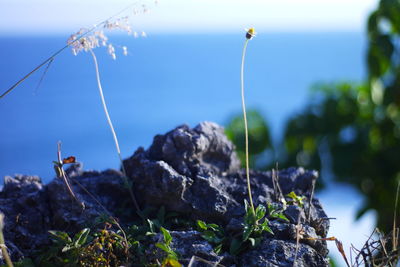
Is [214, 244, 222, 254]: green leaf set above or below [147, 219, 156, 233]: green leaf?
below

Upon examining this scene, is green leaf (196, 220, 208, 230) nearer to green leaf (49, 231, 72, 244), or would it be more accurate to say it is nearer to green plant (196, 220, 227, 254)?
green plant (196, 220, 227, 254)

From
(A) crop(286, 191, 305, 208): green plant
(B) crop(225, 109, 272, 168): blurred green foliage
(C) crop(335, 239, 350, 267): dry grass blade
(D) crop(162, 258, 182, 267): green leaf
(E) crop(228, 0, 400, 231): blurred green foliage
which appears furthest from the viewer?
(E) crop(228, 0, 400, 231): blurred green foliage

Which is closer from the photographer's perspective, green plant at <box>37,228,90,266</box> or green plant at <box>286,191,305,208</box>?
green plant at <box>37,228,90,266</box>

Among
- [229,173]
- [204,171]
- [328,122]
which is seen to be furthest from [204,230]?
[328,122]

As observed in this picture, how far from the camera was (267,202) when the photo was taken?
144 centimetres

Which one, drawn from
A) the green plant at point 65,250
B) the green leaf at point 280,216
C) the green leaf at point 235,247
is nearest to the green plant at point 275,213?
the green leaf at point 280,216

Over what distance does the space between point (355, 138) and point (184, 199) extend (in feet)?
14.4

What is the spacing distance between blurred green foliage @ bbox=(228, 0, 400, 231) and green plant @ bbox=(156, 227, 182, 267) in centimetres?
406

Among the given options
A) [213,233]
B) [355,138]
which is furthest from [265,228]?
[355,138]

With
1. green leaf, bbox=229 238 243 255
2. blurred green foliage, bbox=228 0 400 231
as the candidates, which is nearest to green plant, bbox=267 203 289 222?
green leaf, bbox=229 238 243 255

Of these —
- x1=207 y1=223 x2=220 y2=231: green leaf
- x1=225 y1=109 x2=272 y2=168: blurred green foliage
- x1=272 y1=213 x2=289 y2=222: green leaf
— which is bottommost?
x1=207 y1=223 x2=220 y2=231: green leaf

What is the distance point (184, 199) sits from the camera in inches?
58.6

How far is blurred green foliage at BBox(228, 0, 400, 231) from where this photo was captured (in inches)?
210

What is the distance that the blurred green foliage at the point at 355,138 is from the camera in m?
5.34
